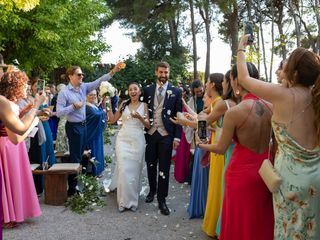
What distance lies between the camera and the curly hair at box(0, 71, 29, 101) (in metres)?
4.65

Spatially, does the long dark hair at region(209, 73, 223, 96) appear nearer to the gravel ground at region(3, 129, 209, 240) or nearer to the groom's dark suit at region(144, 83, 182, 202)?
the groom's dark suit at region(144, 83, 182, 202)

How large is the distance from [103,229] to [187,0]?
2041 centimetres

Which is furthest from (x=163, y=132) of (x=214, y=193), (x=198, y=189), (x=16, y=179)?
(x=16, y=179)

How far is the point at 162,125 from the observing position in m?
5.95

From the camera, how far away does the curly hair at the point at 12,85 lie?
465 centimetres

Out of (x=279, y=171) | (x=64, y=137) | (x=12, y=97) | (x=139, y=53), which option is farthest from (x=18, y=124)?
(x=139, y=53)

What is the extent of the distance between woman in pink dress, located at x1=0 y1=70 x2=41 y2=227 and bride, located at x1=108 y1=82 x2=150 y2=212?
1309 mm

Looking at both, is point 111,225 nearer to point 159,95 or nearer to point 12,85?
point 159,95

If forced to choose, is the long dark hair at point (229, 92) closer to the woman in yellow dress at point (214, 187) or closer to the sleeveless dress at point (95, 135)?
the woman in yellow dress at point (214, 187)

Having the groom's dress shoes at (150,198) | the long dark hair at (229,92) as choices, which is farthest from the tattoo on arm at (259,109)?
the groom's dress shoes at (150,198)

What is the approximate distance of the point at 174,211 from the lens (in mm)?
6043

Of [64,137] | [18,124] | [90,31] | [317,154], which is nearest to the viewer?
[317,154]

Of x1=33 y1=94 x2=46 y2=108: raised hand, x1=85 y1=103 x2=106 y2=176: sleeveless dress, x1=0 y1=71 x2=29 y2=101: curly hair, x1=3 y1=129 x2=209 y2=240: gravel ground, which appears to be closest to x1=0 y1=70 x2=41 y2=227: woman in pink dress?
x1=0 y1=71 x2=29 y2=101: curly hair

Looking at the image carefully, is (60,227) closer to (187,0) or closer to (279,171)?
(279,171)
